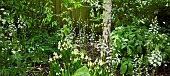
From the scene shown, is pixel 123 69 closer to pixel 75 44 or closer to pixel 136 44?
pixel 136 44

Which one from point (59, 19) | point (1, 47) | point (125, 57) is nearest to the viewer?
point (1, 47)

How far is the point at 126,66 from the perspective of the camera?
443cm

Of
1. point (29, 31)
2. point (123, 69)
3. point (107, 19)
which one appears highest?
point (107, 19)

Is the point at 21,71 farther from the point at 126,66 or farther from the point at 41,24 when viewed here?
the point at 41,24

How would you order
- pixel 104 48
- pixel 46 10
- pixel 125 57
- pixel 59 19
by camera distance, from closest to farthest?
pixel 104 48, pixel 125 57, pixel 46 10, pixel 59 19

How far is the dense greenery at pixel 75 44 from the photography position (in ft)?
12.6

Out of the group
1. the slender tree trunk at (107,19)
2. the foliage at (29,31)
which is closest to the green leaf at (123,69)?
the slender tree trunk at (107,19)

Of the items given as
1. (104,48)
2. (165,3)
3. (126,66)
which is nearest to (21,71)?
(104,48)

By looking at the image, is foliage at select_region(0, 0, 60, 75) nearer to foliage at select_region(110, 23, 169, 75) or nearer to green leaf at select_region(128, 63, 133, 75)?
foliage at select_region(110, 23, 169, 75)

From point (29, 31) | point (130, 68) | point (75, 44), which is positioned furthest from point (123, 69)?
point (29, 31)

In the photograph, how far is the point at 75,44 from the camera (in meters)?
5.20

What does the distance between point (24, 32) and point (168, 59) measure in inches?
91.6

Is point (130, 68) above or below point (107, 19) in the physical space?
below

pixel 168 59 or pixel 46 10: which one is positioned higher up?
pixel 46 10
